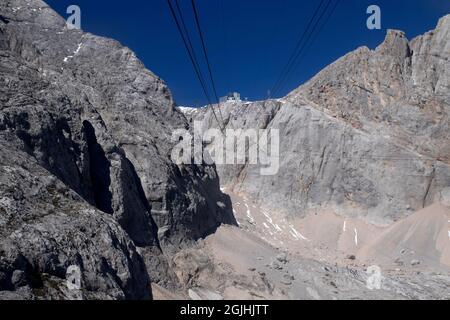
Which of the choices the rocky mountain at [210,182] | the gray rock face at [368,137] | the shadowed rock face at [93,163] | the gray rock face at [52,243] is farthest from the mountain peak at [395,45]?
the gray rock face at [52,243]

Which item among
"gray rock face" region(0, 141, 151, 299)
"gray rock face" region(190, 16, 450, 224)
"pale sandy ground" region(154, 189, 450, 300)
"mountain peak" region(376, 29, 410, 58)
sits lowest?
"pale sandy ground" region(154, 189, 450, 300)

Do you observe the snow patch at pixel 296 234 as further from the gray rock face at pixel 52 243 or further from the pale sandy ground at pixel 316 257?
the gray rock face at pixel 52 243

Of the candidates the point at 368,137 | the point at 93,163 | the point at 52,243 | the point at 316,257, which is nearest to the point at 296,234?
the point at 316,257

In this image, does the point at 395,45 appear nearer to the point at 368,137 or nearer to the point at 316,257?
the point at 368,137

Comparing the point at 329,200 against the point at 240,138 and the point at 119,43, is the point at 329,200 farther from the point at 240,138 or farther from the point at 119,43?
the point at 119,43

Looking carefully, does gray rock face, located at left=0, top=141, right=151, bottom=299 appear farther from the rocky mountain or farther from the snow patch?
the snow patch

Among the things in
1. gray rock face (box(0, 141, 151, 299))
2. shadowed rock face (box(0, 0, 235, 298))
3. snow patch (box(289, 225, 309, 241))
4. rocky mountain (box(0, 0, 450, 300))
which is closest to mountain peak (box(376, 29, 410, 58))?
rocky mountain (box(0, 0, 450, 300))

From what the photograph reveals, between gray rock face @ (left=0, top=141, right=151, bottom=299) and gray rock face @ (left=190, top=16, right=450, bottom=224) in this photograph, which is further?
gray rock face @ (left=190, top=16, right=450, bottom=224)
